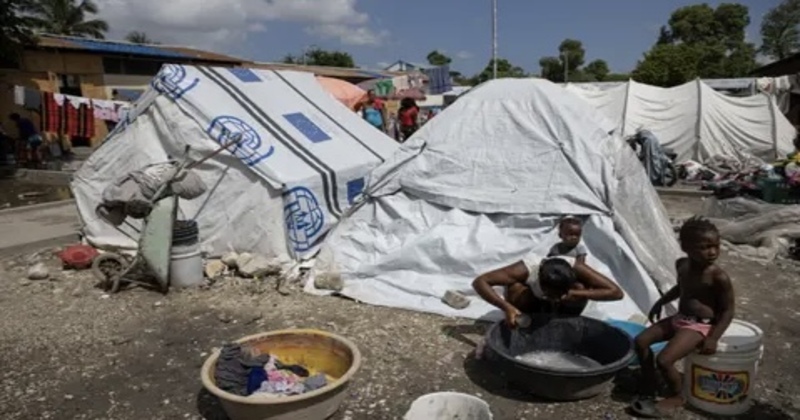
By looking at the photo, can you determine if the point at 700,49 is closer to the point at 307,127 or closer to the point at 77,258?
the point at 307,127

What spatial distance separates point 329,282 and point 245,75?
340 centimetres

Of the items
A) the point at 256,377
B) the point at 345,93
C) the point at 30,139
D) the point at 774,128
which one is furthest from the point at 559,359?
the point at 30,139

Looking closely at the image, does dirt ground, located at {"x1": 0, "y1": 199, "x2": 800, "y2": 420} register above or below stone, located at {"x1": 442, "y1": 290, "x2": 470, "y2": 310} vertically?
below

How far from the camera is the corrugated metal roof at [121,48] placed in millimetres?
16938

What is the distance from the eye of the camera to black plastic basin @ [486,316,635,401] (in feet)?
9.69

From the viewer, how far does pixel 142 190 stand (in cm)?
498

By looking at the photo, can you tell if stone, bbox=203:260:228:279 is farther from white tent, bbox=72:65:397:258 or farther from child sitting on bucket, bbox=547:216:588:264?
child sitting on bucket, bbox=547:216:588:264

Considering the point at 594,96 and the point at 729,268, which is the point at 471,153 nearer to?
the point at 729,268

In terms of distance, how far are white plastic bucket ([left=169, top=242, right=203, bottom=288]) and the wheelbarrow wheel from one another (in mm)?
450

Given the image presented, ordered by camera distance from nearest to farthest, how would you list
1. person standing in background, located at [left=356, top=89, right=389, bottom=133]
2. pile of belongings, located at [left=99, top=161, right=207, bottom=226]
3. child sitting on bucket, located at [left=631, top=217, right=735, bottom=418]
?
1. child sitting on bucket, located at [left=631, top=217, right=735, bottom=418]
2. pile of belongings, located at [left=99, top=161, right=207, bottom=226]
3. person standing in background, located at [left=356, top=89, right=389, bottom=133]

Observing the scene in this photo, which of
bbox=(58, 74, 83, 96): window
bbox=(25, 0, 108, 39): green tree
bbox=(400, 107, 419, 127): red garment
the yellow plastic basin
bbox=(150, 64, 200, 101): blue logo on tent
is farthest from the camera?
bbox=(25, 0, 108, 39): green tree

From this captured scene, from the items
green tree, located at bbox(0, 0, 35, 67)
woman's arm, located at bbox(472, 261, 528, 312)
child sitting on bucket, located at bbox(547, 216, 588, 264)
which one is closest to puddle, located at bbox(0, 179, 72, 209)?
green tree, located at bbox(0, 0, 35, 67)

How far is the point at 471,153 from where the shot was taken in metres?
5.44

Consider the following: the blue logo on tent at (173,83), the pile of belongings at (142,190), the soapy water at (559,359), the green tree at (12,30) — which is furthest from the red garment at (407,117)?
the green tree at (12,30)
